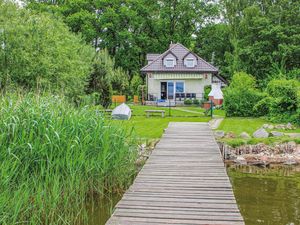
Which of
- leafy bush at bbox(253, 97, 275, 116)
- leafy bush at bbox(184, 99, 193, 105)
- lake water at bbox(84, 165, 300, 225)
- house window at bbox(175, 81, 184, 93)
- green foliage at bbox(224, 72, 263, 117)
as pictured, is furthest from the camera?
house window at bbox(175, 81, 184, 93)

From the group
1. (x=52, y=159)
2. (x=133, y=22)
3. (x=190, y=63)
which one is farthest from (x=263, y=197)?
(x=133, y=22)

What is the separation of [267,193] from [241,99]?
1156 centimetres

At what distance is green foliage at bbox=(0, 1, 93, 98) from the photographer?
47.6 ft

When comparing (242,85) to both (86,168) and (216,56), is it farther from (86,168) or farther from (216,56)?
(216,56)

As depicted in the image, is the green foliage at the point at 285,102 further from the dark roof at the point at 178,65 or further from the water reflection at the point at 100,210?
the dark roof at the point at 178,65

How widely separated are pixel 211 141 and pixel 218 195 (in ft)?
16.4

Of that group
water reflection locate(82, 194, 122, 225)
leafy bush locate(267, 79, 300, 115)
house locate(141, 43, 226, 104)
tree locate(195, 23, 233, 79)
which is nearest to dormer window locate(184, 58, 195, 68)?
house locate(141, 43, 226, 104)

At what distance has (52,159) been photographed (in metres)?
5.89

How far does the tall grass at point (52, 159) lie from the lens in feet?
17.0

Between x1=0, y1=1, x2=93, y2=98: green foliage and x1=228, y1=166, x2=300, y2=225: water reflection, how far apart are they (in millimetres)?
7988

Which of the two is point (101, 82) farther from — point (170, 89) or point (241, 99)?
point (170, 89)

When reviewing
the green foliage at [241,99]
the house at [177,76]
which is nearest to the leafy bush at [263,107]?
the green foliage at [241,99]

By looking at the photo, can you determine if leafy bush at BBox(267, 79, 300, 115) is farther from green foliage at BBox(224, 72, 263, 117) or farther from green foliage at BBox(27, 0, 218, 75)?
green foliage at BBox(27, 0, 218, 75)

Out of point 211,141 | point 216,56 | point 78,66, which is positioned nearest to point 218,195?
point 211,141
